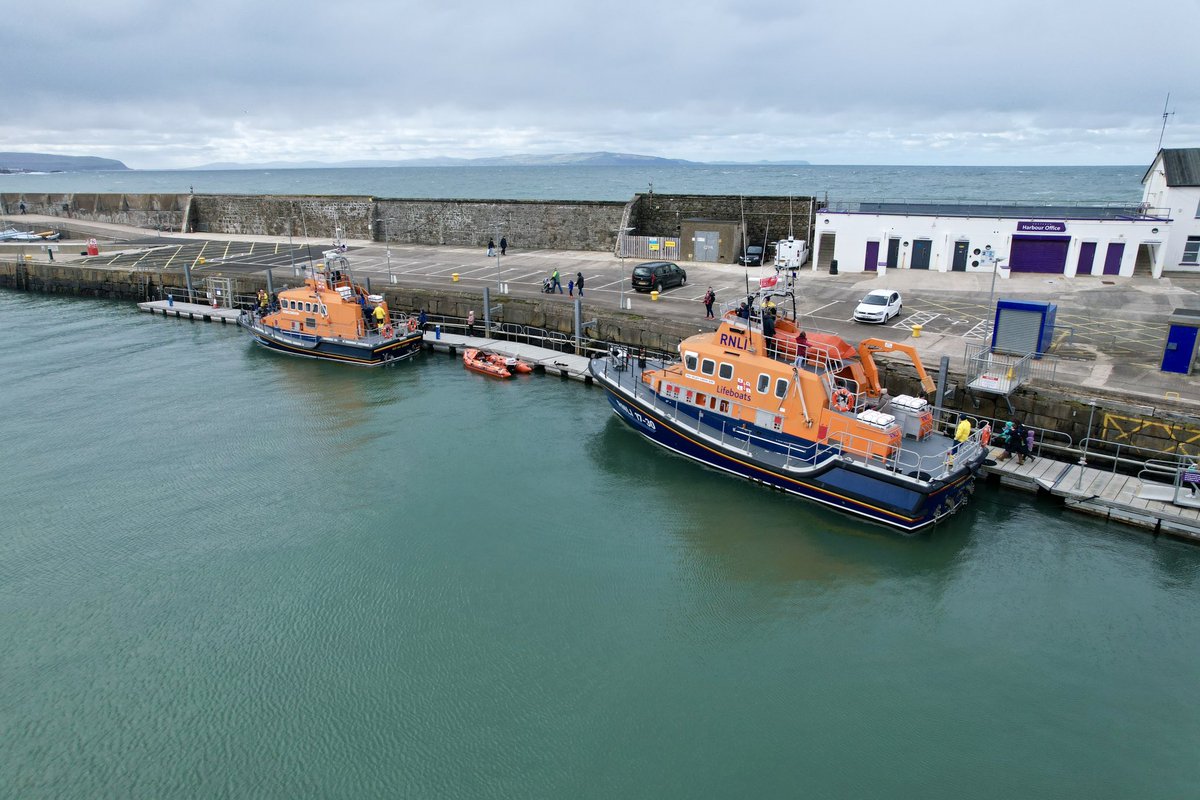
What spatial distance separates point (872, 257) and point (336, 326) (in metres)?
21.9

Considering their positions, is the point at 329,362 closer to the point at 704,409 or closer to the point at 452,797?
the point at 704,409

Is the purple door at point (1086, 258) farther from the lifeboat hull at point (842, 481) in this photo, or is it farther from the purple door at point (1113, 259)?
the lifeboat hull at point (842, 481)

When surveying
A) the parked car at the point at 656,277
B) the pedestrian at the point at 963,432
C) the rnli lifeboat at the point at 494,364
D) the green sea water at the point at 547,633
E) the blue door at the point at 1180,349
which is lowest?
the green sea water at the point at 547,633

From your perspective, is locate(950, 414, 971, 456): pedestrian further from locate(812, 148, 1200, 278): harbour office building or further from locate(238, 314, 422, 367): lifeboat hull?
locate(238, 314, 422, 367): lifeboat hull

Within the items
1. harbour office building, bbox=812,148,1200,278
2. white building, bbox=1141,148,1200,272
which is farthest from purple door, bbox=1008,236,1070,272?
white building, bbox=1141,148,1200,272

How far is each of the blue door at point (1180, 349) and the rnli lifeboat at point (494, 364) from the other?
17.5m

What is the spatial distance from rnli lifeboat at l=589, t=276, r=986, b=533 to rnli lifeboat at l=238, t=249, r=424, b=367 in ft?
37.3

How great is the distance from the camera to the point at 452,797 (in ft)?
29.9

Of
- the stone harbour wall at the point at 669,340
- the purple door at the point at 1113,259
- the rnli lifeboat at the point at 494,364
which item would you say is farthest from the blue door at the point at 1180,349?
the rnli lifeboat at the point at 494,364

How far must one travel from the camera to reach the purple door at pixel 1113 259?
27.7m

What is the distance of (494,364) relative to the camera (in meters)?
24.2

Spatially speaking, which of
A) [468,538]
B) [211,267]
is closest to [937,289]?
[468,538]

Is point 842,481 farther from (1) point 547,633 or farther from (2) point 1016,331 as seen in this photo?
(2) point 1016,331

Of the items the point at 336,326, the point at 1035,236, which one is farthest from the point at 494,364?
the point at 1035,236
